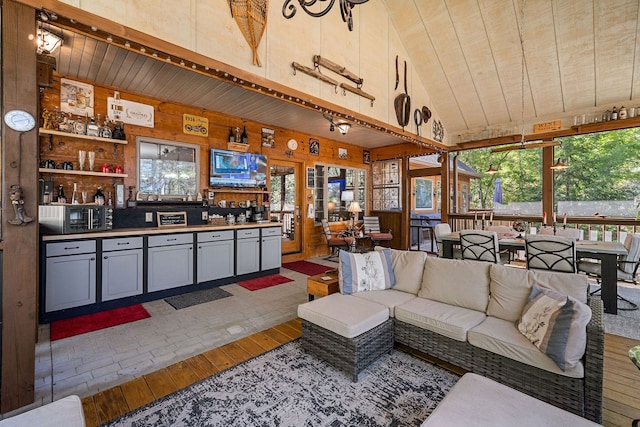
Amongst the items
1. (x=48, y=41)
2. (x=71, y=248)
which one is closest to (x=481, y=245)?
(x=71, y=248)

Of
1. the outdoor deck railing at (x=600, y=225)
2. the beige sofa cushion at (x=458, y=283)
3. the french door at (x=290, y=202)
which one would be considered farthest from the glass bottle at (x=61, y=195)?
the outdoor deck railing at (x=600, y=225)

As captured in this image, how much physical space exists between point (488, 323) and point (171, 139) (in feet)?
16.0

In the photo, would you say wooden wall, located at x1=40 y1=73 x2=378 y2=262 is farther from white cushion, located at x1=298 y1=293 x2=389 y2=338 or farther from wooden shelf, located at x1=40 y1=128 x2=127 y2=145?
white cushion, located at x1=298 y1=293 x2=389 y2=338

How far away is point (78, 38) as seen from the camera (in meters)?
2.89

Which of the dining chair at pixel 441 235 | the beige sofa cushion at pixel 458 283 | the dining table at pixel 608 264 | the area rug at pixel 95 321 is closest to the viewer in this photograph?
the beige sofa cushion at pixel 458 283

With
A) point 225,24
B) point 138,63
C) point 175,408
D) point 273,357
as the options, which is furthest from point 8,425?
point 138,63

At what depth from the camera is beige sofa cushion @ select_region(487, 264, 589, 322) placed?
213 cm

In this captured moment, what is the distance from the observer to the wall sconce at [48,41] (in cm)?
280

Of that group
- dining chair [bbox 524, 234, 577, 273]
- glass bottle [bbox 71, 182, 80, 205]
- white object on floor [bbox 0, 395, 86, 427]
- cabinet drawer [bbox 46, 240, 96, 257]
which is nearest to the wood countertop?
cabinet drawer [bbox 46, 240, 96, 257]

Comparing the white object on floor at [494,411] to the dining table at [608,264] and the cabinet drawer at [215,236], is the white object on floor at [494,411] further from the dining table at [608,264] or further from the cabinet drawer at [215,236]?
the cabinet drawer at [215,236]

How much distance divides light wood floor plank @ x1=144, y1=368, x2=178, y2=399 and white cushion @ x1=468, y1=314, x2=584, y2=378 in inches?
86.8

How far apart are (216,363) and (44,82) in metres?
2.92

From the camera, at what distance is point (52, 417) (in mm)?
1174

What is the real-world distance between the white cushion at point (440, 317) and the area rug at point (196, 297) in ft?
8.67
